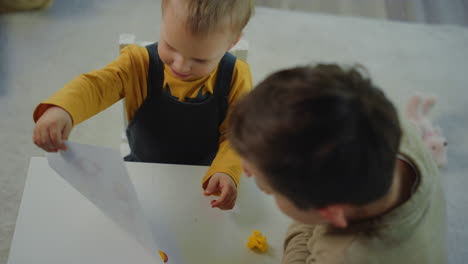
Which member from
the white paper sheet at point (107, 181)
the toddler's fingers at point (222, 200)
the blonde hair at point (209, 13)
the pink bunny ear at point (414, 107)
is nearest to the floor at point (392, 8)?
the pink bunny ear at point (414, 107)

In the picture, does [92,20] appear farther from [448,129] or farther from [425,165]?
[425,165]

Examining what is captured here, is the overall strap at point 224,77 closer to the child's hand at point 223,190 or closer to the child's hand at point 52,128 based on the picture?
the child's hand at point 223,190

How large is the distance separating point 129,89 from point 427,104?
1.18m

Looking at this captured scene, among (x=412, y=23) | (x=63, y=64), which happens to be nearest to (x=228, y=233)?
(x=63, y=64)

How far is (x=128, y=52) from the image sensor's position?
943mm

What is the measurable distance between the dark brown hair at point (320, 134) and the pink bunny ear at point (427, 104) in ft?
4.14

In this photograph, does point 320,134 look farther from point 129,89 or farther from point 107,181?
point 129,89

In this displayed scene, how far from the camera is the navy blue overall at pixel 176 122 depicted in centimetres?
97

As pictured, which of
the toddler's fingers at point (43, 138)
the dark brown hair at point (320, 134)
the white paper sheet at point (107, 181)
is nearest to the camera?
the dark brown hair at point (320, 134)

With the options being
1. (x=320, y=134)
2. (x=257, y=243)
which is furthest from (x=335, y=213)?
(x=257, y=243)

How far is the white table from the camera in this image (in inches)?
29.3

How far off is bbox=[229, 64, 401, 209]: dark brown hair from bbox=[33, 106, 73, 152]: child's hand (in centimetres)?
33

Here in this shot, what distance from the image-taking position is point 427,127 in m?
1.65

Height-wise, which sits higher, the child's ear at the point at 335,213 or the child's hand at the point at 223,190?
the child's ear at the point at 335,213
